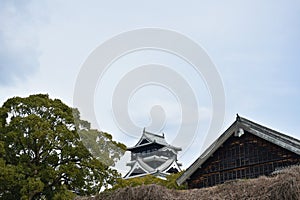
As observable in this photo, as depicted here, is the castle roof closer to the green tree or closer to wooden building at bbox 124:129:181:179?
wooden building at bbox 124:129:181:179

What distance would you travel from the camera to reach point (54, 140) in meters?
17.8

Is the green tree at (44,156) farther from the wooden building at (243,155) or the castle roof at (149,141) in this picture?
the castle roof at (149,141)

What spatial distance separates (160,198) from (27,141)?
9.54 m

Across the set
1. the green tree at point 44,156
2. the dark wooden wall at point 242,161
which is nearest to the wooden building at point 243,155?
the dark wooden wall at point 242,161

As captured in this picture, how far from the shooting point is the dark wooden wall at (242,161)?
14352mm

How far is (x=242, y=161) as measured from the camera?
15.3 m

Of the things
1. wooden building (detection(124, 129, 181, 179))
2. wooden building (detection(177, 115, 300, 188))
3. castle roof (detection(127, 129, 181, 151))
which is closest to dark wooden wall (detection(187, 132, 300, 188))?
wooden building (detection(177, 115, 300, 188))

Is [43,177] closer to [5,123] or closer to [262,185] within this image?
[5,123]

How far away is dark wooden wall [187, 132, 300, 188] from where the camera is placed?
14352 mm

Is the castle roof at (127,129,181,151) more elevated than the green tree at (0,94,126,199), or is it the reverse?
the castle roof at (127,129,181,151)

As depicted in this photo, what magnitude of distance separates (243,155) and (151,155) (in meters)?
24.2

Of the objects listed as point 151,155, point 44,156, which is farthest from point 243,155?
point 151,155

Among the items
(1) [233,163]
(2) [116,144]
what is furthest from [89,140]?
(1) [233,163]

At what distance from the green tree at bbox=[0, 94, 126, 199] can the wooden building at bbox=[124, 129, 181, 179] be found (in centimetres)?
1857
